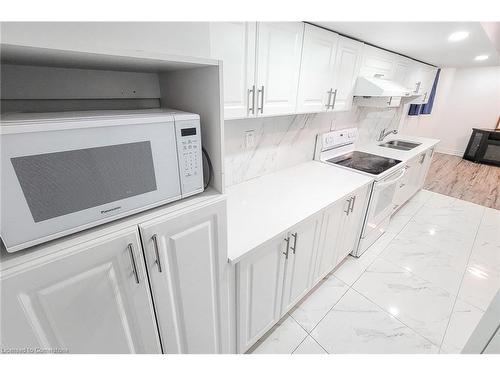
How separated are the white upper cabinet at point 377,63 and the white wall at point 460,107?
115 inches

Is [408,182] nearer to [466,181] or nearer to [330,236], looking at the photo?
[330,236]

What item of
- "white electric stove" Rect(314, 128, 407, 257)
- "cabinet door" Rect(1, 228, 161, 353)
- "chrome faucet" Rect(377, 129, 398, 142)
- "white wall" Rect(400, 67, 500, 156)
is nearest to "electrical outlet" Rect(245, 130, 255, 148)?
"white electric stove" Rect(314, 128, 407, 257)

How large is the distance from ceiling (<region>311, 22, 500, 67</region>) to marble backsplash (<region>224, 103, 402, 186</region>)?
0.69 meters

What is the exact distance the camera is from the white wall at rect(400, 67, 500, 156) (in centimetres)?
513

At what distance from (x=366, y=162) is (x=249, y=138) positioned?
4.60ft

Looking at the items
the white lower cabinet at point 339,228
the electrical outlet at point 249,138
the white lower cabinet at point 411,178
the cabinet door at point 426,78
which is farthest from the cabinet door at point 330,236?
the cabinet door at point 426,78

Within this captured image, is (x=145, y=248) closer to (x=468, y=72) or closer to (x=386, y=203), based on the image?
(x=386, y=203)

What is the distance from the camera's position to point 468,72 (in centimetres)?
532

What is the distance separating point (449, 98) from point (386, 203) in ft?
18.0

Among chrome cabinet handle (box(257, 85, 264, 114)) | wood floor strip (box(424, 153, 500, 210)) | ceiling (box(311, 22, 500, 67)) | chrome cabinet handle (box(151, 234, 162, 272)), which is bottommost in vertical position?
wood floor strip (box(424, 153, 500, 210))

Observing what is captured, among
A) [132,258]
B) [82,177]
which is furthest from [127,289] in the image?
[82,177]

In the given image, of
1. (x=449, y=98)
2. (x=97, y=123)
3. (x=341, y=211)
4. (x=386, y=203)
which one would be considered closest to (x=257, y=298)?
(x=341, y=211)

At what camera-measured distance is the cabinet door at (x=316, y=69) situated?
4.69 feet

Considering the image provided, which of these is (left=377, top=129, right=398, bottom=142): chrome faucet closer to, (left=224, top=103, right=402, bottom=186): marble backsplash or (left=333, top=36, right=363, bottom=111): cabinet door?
(left=224, top=103, right=402, bottom=186): marble backsplash
